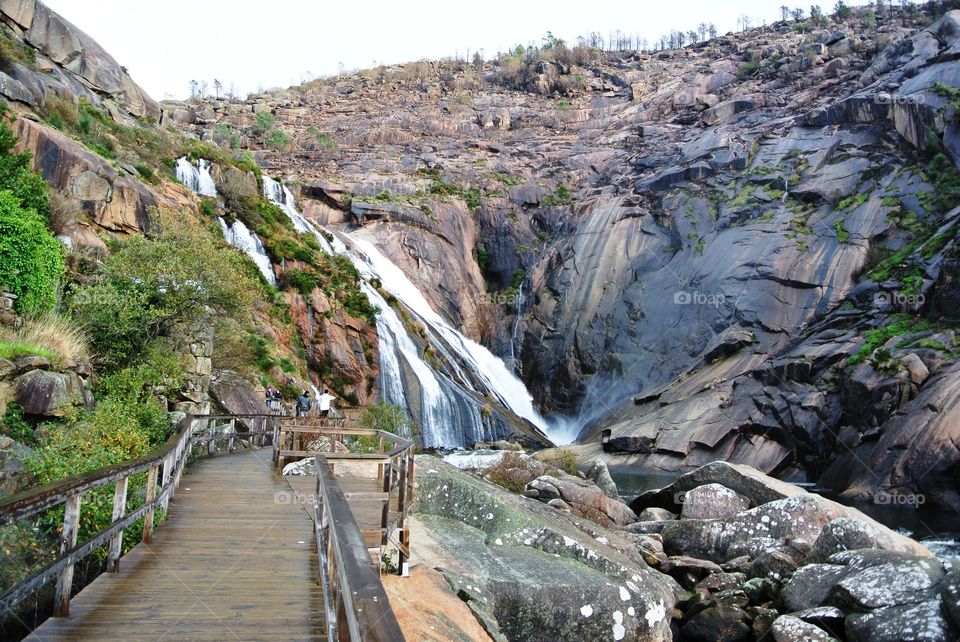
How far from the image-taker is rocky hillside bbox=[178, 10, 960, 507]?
91.4ft

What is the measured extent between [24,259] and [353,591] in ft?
49.4

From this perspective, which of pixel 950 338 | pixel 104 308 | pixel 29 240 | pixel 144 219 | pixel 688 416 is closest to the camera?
pixel 29 240

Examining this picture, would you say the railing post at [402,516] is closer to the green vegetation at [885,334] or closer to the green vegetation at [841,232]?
the green vegetation at [885,334]

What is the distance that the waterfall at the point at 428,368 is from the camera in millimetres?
32156

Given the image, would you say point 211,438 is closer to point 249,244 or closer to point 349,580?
point 349,580

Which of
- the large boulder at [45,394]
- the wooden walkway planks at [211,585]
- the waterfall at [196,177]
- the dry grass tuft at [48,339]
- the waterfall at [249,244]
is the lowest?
the wooden walkway planks at [211,585]

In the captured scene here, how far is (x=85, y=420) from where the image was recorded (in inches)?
392

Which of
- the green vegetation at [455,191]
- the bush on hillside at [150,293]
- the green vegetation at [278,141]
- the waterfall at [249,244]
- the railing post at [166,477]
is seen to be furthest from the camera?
the green vegetation at [278,141]

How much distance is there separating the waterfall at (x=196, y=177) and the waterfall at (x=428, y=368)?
5034 millimetres

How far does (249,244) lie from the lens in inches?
1400

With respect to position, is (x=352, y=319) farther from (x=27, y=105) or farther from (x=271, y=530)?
(x=271, y=530)

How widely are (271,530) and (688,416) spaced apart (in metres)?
26.1

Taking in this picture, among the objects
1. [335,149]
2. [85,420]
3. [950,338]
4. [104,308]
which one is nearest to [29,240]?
[104,308]

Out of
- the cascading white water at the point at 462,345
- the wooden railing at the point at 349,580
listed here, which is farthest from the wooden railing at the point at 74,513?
the cascading white water at the point at 462,345
